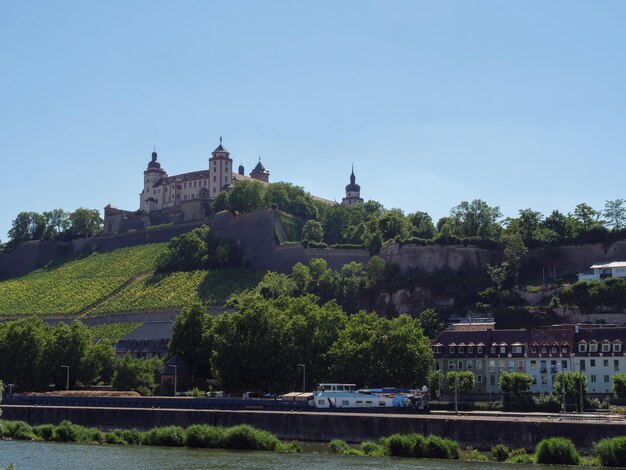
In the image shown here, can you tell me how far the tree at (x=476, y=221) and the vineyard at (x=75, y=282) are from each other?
1692 inches

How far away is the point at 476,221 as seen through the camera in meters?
108

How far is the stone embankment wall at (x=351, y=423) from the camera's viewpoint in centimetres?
4712

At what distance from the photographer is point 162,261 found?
410ft

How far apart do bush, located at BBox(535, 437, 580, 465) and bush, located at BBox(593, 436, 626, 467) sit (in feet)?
3.96

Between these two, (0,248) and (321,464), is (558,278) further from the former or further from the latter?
(0,248)

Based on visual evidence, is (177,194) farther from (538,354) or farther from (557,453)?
(557,453)

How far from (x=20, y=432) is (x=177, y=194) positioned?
96679 millimetres

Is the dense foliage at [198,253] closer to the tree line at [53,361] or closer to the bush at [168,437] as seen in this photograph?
the tree line at [53,361]

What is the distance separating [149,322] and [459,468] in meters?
68.9

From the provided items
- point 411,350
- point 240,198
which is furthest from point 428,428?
point 240,198

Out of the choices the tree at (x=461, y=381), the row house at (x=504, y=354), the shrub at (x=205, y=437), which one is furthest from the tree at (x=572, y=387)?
the shrub at (x=205, y=437)

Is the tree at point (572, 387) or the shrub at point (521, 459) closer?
the shrub at point (521, 459)

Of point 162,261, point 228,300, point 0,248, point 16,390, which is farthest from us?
point 0,248

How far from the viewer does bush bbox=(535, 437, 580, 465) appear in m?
44.1
